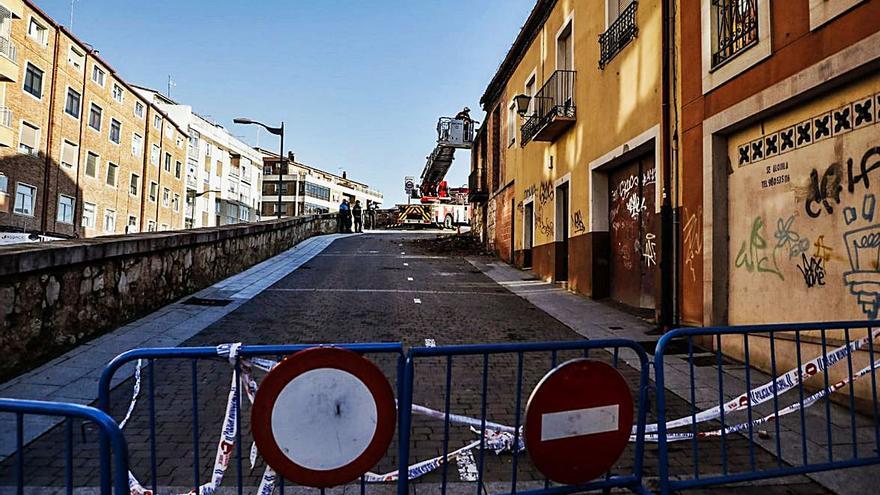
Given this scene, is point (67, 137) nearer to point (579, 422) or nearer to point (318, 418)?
point (318, 418)

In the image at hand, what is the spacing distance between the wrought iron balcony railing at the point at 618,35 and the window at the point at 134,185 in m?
39.8

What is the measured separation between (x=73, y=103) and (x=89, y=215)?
7.23 m

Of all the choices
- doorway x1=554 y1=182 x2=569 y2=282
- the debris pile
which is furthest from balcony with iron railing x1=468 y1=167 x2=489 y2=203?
doorway x1=554 y1=182 x2=569 y2=282

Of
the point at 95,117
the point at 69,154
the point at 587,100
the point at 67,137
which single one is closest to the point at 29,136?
the point at 67,137

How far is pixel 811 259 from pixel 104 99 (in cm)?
4138

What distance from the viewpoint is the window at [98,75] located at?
1296 inches

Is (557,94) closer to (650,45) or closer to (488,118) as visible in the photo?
(650,45)

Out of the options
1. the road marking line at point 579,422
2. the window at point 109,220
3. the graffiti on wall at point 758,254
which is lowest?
the road marking line at point 579,422

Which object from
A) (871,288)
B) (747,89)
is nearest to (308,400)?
(871,288)

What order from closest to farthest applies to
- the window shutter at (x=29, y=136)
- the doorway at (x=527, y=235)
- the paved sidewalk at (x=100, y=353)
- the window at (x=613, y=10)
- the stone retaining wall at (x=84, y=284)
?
the paved sidewalk at (x=100, y=353), the stone retaining wall at (x=84, y=284), the window at (x=613, y=10), the doorway at (x=527, y=235), the window shutter at (x=29, y=136)

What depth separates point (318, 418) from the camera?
2258 mm

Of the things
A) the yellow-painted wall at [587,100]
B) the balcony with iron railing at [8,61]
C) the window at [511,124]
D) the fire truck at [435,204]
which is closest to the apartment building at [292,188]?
the fire truck at [435,204]

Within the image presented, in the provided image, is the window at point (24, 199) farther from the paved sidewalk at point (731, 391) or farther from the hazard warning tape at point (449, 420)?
Result: the hazard warning tape at point (449, 420)

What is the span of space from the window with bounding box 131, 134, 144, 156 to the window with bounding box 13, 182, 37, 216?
39.5ft
